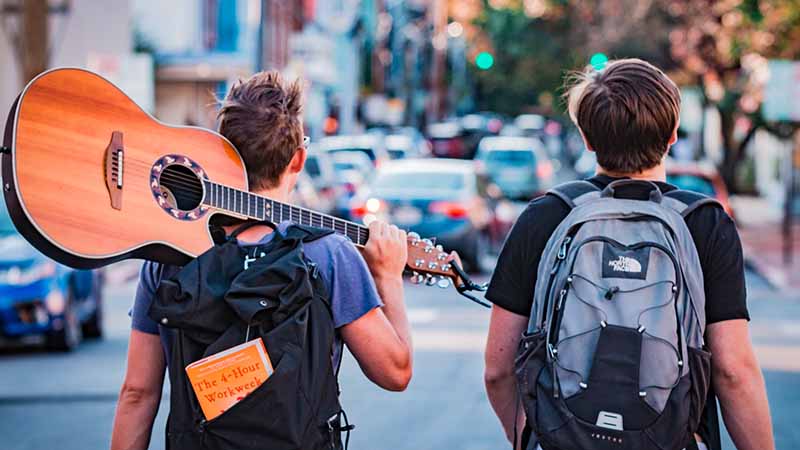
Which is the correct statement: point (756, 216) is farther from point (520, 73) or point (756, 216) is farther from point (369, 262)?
point (369, 262)

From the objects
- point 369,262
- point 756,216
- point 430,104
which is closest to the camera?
point 369,262

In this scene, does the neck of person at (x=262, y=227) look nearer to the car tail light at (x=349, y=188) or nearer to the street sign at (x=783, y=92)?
the street sign at (x=783, y=92)

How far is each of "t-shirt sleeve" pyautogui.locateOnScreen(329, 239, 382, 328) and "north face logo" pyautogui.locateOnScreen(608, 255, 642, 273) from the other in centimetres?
60

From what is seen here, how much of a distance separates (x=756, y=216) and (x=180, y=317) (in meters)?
31.2

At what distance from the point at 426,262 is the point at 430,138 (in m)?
43.8

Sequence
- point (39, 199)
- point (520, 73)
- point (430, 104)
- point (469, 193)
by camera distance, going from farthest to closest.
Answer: point (430, 104)
point (520, 73)
point (469, 193)
point (39, 199)

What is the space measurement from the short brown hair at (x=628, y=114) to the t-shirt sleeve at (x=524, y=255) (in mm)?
194

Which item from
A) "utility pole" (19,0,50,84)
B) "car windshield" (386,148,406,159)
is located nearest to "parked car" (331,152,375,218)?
"car windshield" (386,148,406,159)

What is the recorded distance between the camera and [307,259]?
3.31 metres

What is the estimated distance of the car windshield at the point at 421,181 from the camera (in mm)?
19031

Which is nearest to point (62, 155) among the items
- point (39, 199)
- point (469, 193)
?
point (39, 199)

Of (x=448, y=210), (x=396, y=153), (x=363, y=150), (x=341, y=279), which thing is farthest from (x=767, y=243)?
(x=341, y=279)

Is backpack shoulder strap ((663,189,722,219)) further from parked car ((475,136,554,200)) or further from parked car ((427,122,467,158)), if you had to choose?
parked car ((427,122,467,158))

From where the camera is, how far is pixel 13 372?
1111 cm
